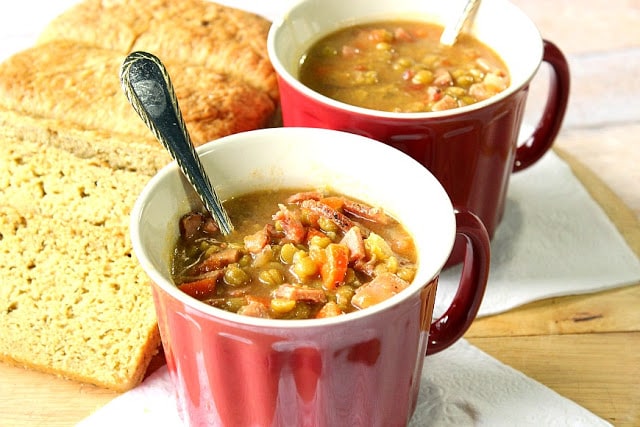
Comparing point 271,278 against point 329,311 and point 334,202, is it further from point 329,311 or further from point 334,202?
point 334,202

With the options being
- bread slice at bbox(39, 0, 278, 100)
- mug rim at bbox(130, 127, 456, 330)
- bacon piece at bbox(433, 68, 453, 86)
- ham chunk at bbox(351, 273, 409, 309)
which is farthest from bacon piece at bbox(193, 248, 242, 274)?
bread slice at bbox(39, 0, 278, 100)

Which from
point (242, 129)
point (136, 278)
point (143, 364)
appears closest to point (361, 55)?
point (242, 129)

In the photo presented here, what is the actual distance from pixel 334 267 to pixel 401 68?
1042 millimetres

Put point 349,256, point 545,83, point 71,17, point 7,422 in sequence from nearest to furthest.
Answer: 1. point 349,256
2. point 7,422
3. point 71,17
4. point 545,83

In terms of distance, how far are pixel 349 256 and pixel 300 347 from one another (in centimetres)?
34

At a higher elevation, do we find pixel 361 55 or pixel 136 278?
pixel 361 55

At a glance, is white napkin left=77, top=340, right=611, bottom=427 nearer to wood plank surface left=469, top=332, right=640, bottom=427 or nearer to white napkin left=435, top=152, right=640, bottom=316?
wood plank surface left=469, top=332, right=640, bottom=427

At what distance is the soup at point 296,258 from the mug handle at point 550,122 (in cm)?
96

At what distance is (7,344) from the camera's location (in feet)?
8.76

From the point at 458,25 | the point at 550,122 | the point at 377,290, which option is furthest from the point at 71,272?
the point at 550,122

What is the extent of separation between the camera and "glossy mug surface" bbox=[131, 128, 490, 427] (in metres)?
2.04

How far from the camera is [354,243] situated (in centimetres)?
232

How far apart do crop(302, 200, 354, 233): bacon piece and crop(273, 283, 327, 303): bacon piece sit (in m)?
0.27

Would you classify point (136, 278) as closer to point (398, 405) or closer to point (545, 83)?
point (398, 405)
